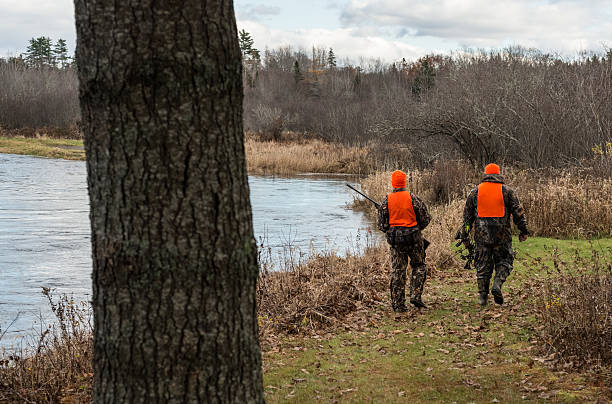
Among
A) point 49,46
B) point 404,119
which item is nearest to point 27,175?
point 404,119

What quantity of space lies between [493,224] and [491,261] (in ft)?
2.09

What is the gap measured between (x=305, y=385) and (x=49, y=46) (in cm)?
11474

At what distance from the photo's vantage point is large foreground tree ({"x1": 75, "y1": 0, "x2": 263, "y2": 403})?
2.80m

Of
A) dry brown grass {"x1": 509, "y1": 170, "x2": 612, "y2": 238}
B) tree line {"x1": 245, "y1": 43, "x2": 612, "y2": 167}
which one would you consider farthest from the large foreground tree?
tree line {"x1": 245, "y1": 43, "x2": 612, "y2": 167}

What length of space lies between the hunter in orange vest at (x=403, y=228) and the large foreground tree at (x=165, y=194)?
6.50 meters

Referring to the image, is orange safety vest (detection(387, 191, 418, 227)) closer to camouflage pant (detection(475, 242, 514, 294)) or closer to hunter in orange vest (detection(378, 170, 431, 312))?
hunter in orange vest (detection(378, 170, 431, 312))

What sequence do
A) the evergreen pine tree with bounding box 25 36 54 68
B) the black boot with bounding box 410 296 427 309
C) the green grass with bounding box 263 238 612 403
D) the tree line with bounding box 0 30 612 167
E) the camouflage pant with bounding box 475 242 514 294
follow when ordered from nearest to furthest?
the green grass with bounding box 263 238 612 403 → the camouflage pant with bounding box 475 242 514 294 → the black boot with bounding box 410 296 427 309 → the tree line with bounding box 0 30 612 167 → the evergreen pine tree with bounding box 25 36 54 68

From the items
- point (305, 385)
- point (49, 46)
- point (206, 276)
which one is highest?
point (49, 46)

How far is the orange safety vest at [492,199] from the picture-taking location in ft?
30.4

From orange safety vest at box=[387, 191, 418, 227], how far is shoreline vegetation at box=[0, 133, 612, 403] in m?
1.40

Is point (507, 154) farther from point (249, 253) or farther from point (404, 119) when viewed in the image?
point (249, 253)

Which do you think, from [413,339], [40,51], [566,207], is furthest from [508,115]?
[40,51]

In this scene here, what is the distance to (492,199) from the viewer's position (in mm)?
9281

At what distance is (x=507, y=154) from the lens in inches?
1030
